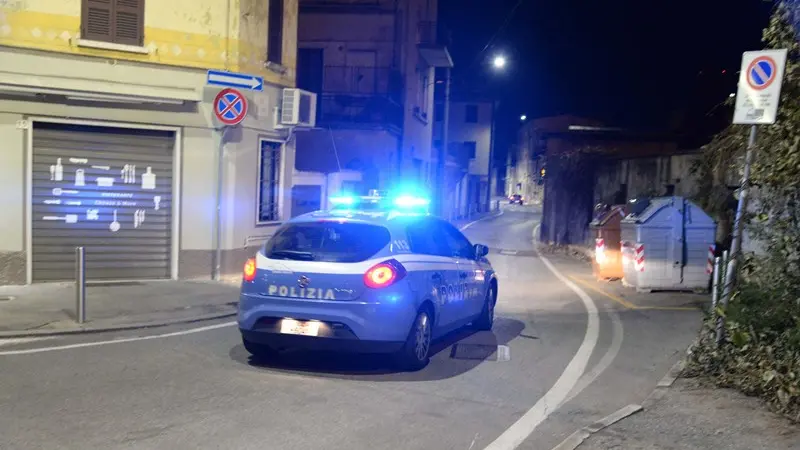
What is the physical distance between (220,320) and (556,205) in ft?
57.2

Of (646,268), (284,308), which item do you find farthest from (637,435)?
(646,268)

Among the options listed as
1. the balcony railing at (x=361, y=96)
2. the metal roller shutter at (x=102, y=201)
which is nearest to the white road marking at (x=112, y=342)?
the metal roller shutter at (x=102, y=201)

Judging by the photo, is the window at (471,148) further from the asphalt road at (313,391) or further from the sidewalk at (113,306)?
the asphalt road at (313,391)

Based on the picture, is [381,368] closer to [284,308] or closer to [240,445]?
[284,308]

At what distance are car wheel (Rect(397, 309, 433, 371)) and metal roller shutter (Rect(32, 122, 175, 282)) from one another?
24.3 ft

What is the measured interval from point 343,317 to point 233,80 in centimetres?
672

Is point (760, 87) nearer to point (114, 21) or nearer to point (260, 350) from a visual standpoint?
point (260, 350)

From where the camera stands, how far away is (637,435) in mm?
5230

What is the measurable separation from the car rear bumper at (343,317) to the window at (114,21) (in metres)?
7.67

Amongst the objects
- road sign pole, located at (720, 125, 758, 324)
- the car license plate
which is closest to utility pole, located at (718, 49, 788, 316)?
road sign pole, located at (720, 125, 758, 324)

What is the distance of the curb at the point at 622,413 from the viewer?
5.06 metres

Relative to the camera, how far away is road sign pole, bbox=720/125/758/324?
6.87 meters

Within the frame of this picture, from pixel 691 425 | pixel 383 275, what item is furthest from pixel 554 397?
pixel 383 275

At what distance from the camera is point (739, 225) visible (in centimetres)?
696
